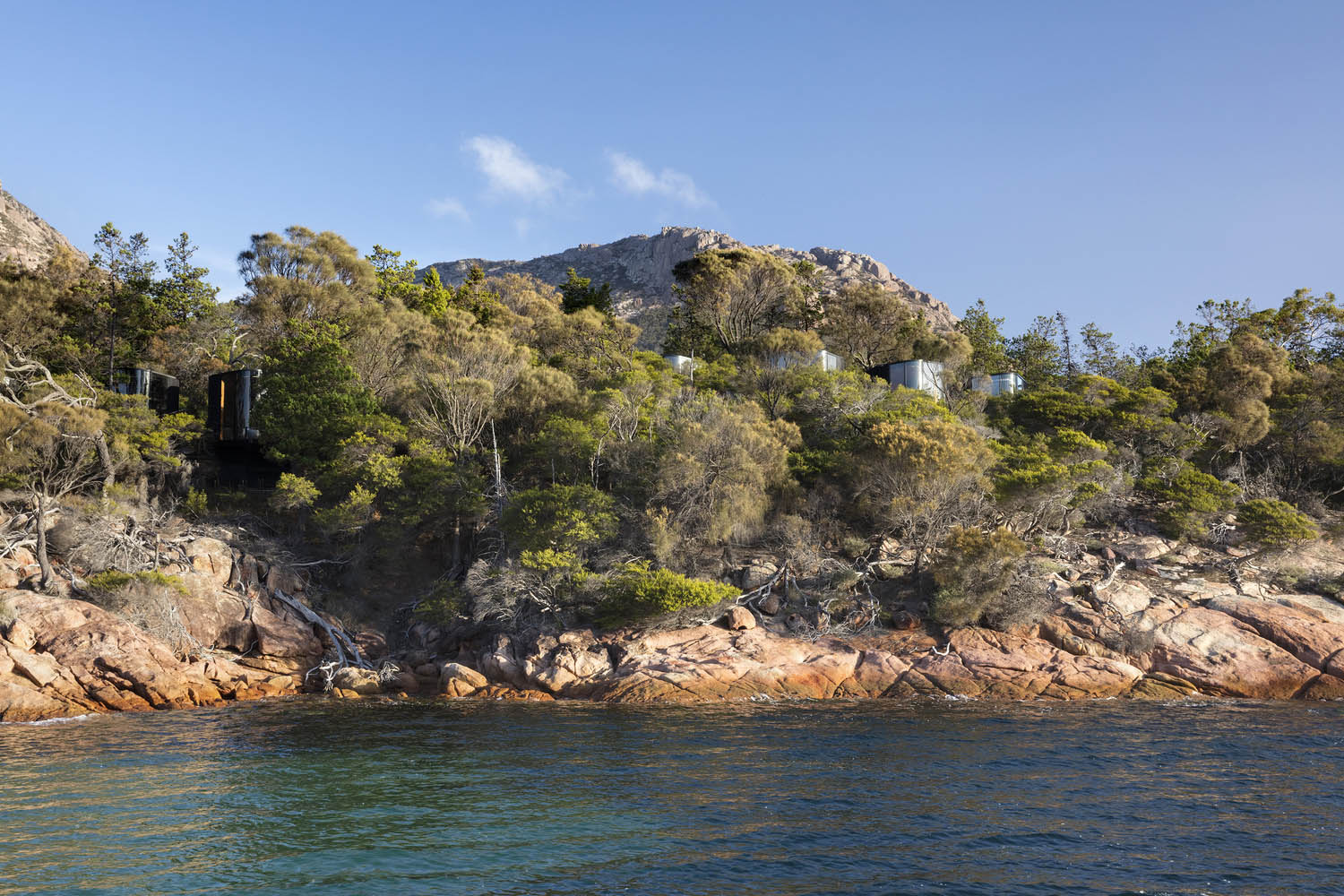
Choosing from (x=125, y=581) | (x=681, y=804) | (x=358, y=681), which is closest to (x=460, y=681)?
(x=358, y=681)

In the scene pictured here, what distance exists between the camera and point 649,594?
28.8 meters

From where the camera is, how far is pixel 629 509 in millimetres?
33562

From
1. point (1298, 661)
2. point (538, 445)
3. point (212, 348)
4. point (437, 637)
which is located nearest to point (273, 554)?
point (437, 637)

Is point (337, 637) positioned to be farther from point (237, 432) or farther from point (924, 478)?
point (924, 478)

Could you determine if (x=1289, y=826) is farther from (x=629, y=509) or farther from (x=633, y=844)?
(x=629, y=509)

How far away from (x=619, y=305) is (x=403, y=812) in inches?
4486

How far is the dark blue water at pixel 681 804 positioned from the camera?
1160cm

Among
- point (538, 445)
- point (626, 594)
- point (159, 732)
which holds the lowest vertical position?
point (159, 732)

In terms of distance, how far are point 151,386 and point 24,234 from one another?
67002 mm

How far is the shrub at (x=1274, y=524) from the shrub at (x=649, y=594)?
20957 millimetres

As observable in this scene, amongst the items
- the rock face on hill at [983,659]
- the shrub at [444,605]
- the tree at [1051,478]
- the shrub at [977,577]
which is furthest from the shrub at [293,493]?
the tree at [1051,478]

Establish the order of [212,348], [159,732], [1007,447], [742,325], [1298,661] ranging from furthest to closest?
[742,325] → [212,348] → [1007,447] → [1298,661] → [159,732]

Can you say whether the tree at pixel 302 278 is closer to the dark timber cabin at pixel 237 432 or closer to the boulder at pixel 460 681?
the dark timber cabin at pixel 237 432

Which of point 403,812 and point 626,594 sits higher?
point 626,594
